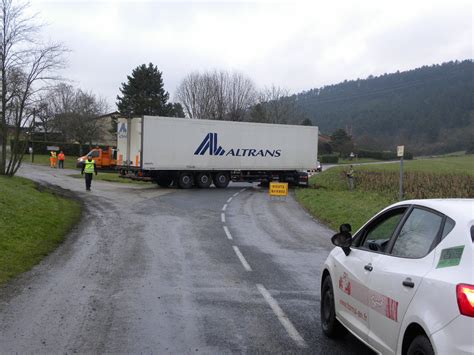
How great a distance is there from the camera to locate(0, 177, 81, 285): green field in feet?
30.8

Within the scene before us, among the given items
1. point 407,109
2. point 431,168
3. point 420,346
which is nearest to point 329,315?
point 420,346

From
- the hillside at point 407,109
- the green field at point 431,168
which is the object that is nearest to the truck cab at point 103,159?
the green field at point 431,168

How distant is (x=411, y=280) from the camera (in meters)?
3.71

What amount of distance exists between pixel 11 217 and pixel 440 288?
11876 mm

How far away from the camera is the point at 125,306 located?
6734 millimetres

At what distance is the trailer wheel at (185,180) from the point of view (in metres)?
30.5

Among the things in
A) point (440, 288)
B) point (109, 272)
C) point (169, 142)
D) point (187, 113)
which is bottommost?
point (109, 272)

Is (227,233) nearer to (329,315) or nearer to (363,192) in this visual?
(329,315)

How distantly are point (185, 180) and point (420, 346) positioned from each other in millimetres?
27584

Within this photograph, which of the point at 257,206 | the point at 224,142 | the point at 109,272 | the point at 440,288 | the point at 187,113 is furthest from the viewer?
the point at 187,113

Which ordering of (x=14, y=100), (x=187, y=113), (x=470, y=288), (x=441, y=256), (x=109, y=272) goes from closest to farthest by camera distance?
(x=470, y=288), (x=441, y=256), (x=109, y=272), (x=14, y=100), (x=187, y=113)

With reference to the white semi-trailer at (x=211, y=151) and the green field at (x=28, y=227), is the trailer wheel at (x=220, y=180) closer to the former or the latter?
the white semi-trailer at (x=211, y=151)

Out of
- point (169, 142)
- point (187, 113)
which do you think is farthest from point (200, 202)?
point (187, 113)

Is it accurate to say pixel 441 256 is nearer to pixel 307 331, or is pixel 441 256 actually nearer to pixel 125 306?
pixel 307 331
